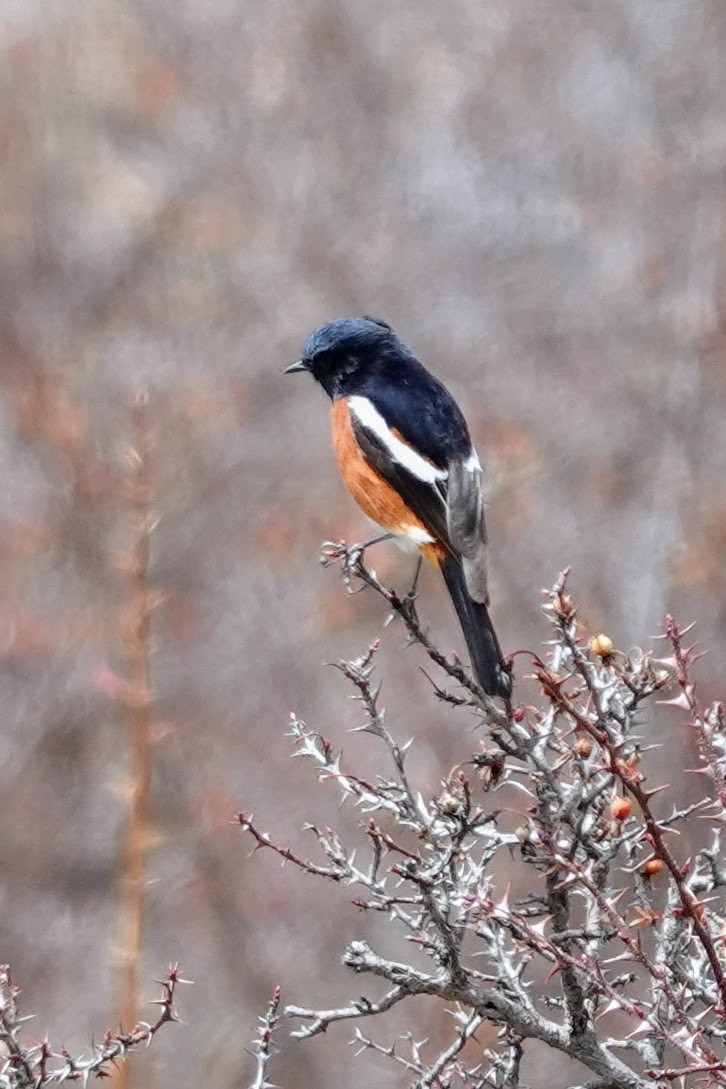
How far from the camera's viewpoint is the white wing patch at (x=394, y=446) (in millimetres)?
1998

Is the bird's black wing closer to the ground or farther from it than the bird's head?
closer to the ground

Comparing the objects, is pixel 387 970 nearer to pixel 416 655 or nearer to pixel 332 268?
pixel 416 655

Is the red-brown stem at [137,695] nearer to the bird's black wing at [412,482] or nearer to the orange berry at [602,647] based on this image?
the bird's black wing at [412,482]

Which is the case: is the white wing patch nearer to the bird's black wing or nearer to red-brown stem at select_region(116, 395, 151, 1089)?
the bird's black wing

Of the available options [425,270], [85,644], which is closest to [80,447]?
[85,644]

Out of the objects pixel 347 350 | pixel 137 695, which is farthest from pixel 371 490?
pixel 137 695

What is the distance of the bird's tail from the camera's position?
60.6 inches

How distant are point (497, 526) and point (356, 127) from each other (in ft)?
3.80

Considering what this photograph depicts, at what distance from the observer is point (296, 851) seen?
3.33 metres

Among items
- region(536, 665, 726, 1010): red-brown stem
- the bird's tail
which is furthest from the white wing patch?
region(536, 665, 726, 1010): red-brown stem

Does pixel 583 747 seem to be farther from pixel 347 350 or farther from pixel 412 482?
pixel 347 350

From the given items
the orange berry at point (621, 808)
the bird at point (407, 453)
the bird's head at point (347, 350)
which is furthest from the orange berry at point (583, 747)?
the bird's head at point (347, 350)

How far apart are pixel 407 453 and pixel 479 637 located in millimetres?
450

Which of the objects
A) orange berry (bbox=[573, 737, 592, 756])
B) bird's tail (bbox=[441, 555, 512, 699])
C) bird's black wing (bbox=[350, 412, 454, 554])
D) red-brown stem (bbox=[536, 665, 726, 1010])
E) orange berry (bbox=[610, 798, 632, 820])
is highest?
bird's black wing (bbox=[350, 412, 454, 554])
